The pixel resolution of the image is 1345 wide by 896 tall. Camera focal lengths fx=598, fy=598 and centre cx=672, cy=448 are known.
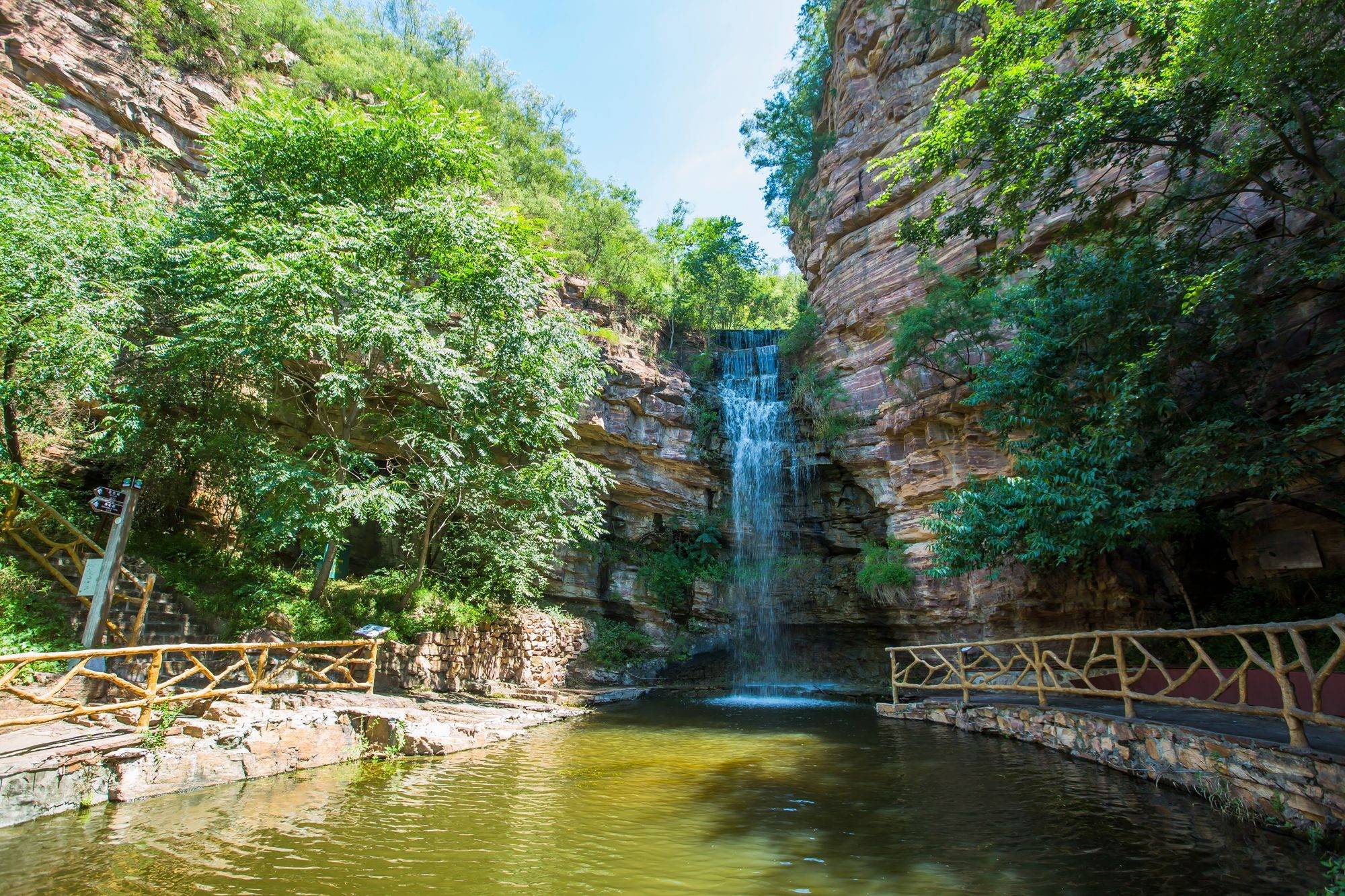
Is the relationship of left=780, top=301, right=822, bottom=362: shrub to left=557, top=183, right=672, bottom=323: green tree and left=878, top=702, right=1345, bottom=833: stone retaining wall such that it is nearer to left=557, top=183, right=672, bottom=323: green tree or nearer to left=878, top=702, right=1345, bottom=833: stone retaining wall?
left=557, top=183, right=672, bottom=323: green tree

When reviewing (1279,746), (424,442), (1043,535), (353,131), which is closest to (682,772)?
(1279,746)

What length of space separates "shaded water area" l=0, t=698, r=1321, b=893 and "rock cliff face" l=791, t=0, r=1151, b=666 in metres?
7.91

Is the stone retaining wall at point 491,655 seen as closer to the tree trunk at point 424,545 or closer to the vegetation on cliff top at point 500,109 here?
the tree trunk at point 424,545

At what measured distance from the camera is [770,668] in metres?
18.1

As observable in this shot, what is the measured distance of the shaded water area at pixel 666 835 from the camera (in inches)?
145

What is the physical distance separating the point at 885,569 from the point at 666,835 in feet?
39.6

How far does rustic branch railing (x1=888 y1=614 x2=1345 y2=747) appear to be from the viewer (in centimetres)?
466

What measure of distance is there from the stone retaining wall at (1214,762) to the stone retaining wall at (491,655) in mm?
10673

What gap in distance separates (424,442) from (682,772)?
8.01 m

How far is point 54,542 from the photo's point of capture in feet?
32.7

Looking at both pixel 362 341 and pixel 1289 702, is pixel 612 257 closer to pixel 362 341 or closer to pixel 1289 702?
pixel 362 341

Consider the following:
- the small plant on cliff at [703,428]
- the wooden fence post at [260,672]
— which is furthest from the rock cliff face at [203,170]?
the wooden fence post at [260,672]

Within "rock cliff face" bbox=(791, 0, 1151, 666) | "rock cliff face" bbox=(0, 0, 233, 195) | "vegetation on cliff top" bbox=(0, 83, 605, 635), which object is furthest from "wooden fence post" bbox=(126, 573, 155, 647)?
"rock cliff face" bbox=(791, 0, 1151, 666)

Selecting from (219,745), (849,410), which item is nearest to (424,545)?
(219,745)
